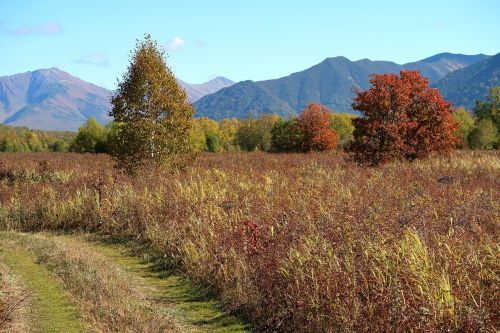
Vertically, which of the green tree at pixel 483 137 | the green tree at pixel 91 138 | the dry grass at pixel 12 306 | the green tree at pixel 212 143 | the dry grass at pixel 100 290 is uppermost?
the green tree at pixel 91 138

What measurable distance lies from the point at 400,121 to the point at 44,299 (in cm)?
1944

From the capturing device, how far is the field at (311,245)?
6785 millimetres

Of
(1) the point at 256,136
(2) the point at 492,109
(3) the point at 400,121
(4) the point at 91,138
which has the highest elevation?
(4) the point at 91,138

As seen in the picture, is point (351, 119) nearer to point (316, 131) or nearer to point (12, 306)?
point (12, 306)

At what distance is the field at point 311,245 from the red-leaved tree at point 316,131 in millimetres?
38734

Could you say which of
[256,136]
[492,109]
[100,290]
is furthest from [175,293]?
[256,136]

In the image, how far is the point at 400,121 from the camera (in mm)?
24156

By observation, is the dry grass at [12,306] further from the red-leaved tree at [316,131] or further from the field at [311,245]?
the red-leaved tree at [316,131]

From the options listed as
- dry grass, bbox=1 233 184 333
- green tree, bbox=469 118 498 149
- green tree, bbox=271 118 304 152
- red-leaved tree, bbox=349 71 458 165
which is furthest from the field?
green tree, bbox=469 118 498 149

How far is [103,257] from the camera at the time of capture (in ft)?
40.6

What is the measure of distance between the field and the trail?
0.07 m

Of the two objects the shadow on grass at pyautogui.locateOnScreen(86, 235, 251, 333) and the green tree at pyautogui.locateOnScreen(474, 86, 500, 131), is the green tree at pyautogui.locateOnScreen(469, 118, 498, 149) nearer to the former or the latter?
the green tree at pyautogui.locateOnScreen(474, 86, 500, 131)

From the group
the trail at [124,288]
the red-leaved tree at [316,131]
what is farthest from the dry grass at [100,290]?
the red-leaved tree at [316,131]

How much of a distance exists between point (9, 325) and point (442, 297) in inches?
241
